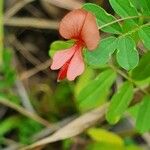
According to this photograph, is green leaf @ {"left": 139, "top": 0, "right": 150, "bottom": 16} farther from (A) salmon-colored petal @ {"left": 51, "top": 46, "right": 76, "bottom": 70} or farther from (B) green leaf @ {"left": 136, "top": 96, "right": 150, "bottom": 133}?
(B) green leaf @ {"left": 136, "top": 96, "right": 150, "bottom": 133}

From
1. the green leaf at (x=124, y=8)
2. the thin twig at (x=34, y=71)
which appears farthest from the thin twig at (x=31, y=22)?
the green leaf at (x=124, y=8)

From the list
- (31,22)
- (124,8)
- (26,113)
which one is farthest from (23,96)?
(124,8)

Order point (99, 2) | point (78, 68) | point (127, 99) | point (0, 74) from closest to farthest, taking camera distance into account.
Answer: point (78, 68)
point (127, 99)
point (99, 2)
point (0, 74)

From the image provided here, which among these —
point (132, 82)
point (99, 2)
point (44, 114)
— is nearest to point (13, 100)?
point (44, 114)

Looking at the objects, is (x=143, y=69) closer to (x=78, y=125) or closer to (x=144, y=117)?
(x=144, y=117)

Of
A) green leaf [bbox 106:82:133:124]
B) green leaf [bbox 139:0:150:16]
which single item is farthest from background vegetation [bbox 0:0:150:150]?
green leaf [bbox 139:0:150:16]

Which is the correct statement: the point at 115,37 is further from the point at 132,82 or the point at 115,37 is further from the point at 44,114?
the point at 44,114
